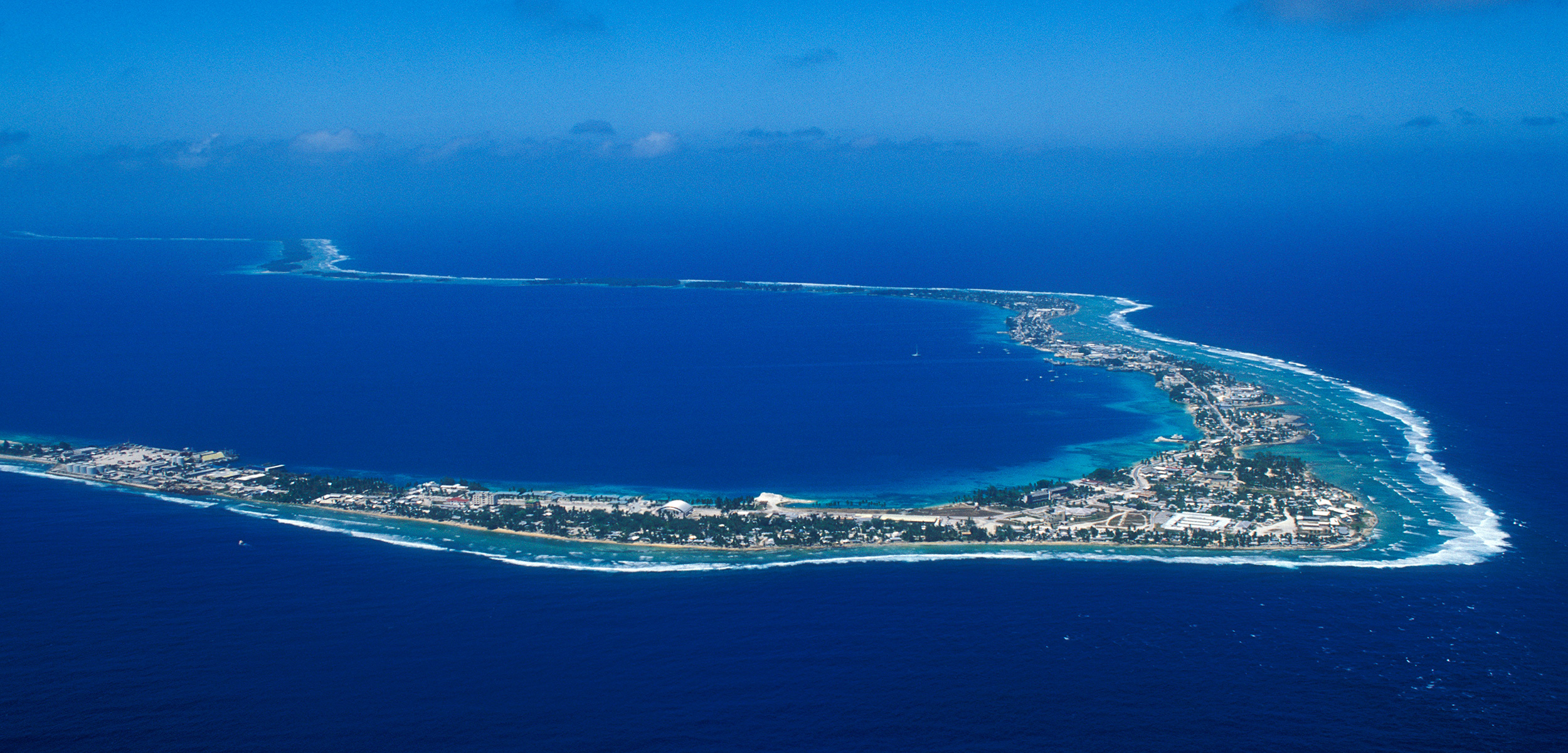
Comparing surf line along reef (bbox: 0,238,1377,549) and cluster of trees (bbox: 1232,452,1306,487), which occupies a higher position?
cluster of trees (bbox: 1232,452,1306,487)

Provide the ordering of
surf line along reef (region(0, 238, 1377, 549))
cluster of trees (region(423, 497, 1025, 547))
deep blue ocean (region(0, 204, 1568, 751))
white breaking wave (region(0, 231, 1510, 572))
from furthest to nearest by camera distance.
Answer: surf line along reef (region(0, 238, 1377, 549))
cluster of trees (region(423, 497, 1025, 547))
white breaking wave (region(0, 231, 1510, 572))
deep blue ocean (region(0, 204, 1568, 751))

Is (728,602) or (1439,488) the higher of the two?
(1439,488)

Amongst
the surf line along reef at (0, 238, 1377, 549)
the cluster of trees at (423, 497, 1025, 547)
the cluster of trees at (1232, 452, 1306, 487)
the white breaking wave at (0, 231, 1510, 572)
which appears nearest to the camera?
the white breaking wave at (0, 231, 1510, 572)

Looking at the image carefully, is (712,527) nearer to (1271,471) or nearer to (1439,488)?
(1271,471)

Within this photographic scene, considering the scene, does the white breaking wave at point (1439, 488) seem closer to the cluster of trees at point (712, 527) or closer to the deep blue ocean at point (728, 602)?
the deep blue ocean at point (728, 602)

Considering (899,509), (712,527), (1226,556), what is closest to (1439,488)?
(1226,556)

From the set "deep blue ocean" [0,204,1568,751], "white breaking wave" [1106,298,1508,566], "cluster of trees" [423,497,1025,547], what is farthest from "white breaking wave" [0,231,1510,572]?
"cluster of trees" [423,497,1025,547]

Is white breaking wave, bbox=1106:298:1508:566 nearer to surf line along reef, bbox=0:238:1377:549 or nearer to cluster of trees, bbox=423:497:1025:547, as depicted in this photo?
surf line along reef, bbox=0:238:1377:549
